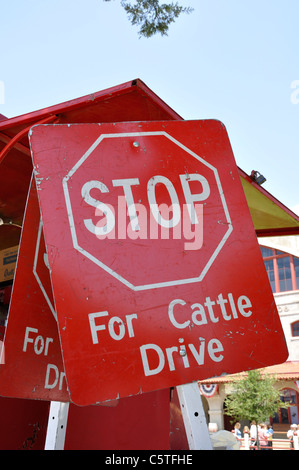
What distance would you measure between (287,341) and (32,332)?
933 inches

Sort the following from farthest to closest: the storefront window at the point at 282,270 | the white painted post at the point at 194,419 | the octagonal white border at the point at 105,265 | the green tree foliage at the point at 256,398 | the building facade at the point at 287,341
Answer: the storefront window at the point at 282,270, the building facade at the point at 287,341, the green tree foliage at the point at 256,398, the octagonal white border at the point at 105,265, the white painted post at the point at 194,419

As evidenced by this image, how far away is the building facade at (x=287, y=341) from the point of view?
2303cm

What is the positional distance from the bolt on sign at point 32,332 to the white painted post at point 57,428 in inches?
3.5

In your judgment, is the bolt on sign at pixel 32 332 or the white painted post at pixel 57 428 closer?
the white painted post at pixel 57 428

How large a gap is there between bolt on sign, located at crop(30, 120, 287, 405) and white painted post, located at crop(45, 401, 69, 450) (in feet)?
1.68

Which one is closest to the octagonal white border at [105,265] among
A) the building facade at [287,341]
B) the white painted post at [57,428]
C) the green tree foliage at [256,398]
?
the white painted post at [57,428]

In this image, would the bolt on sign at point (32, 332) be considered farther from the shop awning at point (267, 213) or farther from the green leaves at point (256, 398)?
the green leaves at point (256, 398)

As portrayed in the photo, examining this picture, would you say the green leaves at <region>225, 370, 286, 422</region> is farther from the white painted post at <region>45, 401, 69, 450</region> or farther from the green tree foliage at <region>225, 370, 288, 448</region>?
the white painted post at <region>45, 401, 69, 450</region>

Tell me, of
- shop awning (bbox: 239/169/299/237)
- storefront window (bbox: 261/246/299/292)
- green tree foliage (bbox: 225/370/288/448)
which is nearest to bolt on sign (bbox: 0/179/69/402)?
shop awning (bbox: 239/169/299/237)

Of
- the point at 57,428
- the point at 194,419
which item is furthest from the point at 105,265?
the point at 57,428

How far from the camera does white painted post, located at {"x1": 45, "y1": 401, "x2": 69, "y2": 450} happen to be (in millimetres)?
1937
